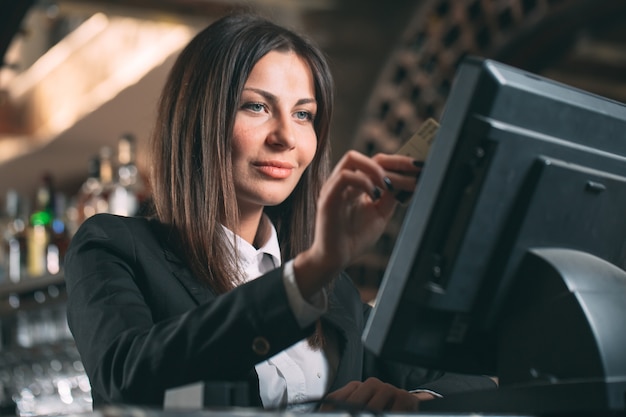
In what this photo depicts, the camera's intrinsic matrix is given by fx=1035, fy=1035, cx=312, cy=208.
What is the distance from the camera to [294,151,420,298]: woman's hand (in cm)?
107

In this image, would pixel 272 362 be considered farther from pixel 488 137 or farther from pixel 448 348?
pixel 488 137

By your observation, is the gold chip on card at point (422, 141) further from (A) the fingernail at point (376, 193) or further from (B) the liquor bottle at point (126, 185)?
(B) the liquor bottle at point (126, 185)

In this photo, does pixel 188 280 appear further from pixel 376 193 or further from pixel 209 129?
pixel 376 193

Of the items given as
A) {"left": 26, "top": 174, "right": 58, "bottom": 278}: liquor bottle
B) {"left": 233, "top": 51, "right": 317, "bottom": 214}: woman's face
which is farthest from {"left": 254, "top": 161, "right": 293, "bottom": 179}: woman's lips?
{"left": 26, "top": 174, "right": 58, "bottom": 278}: liquor bottle

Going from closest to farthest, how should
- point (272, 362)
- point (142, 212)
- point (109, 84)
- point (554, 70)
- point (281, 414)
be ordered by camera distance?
1. point (281, 414)
2. point (272, 362)
3. point (142, 212)
4. point (109, 84)
5. point (554, 70)

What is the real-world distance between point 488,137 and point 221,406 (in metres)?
0.36

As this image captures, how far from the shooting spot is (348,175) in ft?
3.48

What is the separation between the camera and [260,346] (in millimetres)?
1079

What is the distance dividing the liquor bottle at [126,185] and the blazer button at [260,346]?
2.23 m

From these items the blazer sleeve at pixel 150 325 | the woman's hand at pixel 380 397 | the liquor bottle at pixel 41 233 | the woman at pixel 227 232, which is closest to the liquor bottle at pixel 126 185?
the liquor bottle at pixel 41 233

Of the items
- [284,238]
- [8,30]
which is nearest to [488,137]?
[284,238]

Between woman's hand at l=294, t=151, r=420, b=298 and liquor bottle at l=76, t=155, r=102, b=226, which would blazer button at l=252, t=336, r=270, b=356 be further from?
liquor bottle at l=76, t=155, r=102, b=226

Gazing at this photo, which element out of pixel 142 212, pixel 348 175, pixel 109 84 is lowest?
pixel 109 84

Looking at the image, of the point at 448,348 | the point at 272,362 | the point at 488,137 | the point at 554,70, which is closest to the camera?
the point at 488,137
